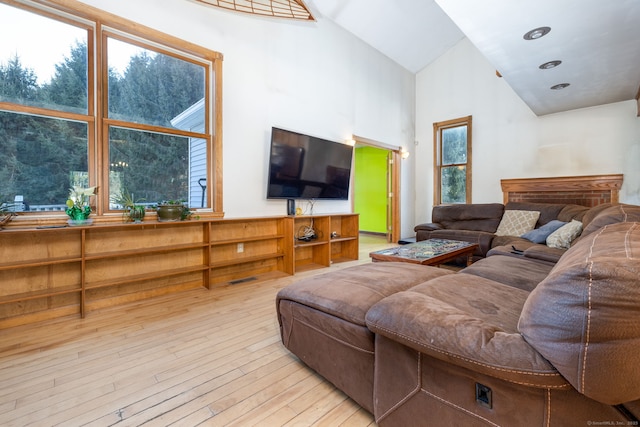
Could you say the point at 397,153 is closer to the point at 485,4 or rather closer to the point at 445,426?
the point at 485,4

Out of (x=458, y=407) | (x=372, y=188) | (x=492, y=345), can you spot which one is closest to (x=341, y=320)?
(x=458, y=407)

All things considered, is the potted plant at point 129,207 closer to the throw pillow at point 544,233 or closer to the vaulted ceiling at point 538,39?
the vaulted ceiling at point 538,39

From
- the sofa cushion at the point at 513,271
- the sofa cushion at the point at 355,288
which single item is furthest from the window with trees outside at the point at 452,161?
the sofa cushion at the point at 355,288

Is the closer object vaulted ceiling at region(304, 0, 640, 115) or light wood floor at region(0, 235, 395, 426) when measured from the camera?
light wood floor at region(0, 235, 395, 426)

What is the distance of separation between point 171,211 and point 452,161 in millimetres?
5776

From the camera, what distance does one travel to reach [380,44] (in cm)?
556

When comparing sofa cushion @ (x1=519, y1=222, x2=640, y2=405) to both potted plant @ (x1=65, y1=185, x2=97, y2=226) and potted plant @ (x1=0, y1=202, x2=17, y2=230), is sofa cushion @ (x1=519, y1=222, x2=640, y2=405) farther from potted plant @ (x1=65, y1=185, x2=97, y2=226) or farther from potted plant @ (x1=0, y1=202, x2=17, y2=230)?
potted plant @ (x1=0, y1=202, x2=17, y2=230)

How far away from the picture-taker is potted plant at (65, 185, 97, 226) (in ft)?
7.93

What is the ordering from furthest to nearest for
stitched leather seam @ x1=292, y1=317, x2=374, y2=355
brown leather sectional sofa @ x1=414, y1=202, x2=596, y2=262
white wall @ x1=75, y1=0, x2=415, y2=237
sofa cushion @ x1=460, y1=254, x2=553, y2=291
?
1. brown leather sectional sofa @ x1=414, y1=202, x2=596, y2=262
2. white wall @ x1=75, y1=0, x2=415, y2=237
3. sofa cushion @ x1=460, y1=254, x2=553, y2=291
4. stitched leather seam @ x1=292, y1=317, x2=374, y2=355

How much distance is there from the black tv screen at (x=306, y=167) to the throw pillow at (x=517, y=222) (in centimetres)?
250

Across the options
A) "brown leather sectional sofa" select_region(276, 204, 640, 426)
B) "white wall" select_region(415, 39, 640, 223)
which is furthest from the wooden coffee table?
"white wall" select_region(415, 39, 640, 223)

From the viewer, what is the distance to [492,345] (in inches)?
33.7

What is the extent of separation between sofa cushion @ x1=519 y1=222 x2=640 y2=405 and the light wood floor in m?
0.93

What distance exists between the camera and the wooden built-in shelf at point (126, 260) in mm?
2309
